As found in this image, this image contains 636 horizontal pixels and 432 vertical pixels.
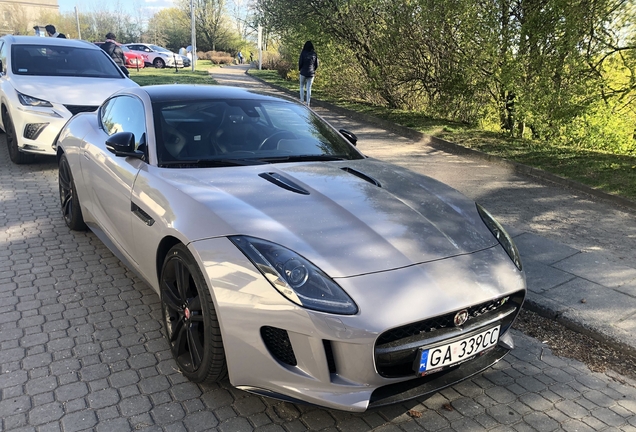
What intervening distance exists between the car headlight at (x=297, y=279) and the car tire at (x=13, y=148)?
6481 millimetres

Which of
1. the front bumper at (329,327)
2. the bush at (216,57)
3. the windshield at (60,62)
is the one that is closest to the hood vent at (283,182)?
the front bumper at (329,327)

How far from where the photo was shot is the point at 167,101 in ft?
12.5

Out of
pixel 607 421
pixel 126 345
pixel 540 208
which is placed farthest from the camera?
pixel 540 208

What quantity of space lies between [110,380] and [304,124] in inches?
92.7

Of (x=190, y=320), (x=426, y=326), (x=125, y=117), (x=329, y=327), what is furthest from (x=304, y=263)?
(x=125, y=117)

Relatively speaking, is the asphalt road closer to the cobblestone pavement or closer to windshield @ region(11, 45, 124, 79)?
the cobblestone pavement

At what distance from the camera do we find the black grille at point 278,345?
229 centimetres

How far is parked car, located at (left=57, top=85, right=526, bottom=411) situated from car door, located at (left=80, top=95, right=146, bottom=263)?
0.03 meters

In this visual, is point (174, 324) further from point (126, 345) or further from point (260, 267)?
point (260, 267)

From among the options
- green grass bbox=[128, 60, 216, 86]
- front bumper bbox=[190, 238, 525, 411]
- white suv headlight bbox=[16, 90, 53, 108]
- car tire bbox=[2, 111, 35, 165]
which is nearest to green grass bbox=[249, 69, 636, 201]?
front bumper bbox=[190, 238, 525, 411]

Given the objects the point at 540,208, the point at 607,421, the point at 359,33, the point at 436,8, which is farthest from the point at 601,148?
the point at 607,421

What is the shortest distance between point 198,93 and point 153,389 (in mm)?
2295

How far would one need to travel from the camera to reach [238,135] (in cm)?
372

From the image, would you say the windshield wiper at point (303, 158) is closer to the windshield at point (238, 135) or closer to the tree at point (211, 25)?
the windshield at point (238, 135)
